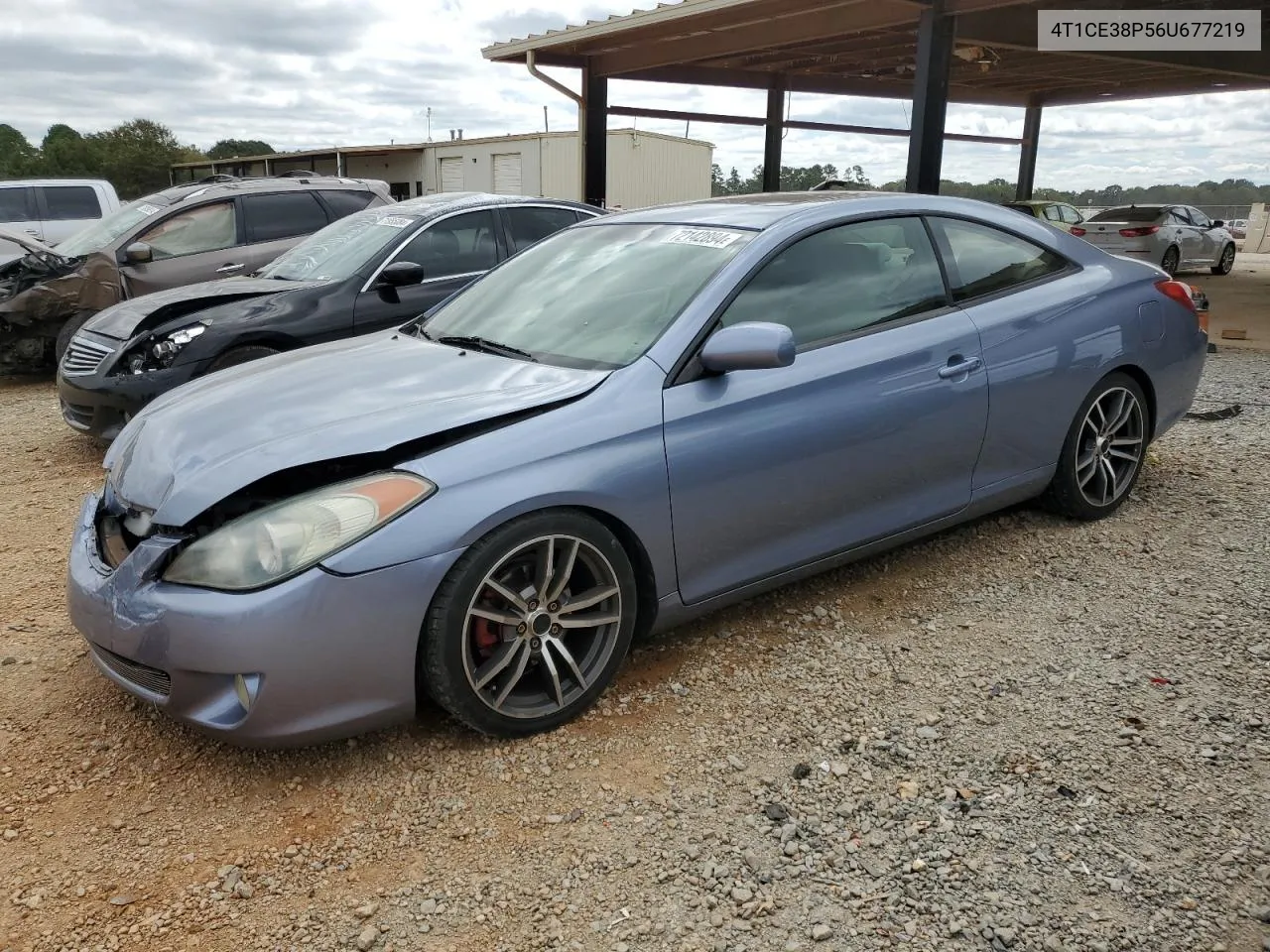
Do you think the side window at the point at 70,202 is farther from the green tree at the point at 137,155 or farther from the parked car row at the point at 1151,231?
the green tree at the point at 137,155

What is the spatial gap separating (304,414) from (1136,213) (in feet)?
59.5

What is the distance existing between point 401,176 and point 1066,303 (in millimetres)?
29785

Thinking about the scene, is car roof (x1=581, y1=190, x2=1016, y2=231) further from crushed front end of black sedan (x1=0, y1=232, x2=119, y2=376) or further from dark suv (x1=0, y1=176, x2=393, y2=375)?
crushed front end of black sedan (x1=0, y1=232, x2=119, y2=376)

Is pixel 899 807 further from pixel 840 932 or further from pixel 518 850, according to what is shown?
pixel 518 850

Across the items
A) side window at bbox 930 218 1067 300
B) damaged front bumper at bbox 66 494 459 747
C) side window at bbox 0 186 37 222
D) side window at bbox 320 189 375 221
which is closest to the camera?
damaged front bumper at bbox 66 494 459 747

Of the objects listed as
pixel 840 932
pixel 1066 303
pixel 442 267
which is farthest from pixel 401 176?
pixel 840 932

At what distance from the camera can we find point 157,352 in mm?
5934

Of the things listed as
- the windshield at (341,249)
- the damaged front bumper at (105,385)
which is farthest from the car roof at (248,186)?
the damaged front bumper at (105,385)

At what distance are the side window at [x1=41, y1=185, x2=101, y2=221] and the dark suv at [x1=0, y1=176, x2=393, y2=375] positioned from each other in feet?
15.4

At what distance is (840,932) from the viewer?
2164mm

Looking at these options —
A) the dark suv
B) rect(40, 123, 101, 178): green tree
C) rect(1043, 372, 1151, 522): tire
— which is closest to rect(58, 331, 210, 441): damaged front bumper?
the dark suv

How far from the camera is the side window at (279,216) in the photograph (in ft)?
28.2

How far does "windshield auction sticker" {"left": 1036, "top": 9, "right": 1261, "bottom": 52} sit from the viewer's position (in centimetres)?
1227

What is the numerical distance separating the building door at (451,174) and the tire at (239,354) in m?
23.4
